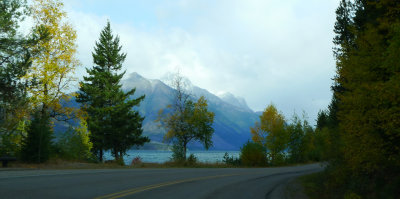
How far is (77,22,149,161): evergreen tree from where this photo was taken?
Answer: 121 ft

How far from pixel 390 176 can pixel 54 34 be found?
2463 centimetres

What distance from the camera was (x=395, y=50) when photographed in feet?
26.6

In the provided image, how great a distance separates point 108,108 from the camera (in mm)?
36562

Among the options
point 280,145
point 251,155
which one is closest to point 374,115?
point 251,155

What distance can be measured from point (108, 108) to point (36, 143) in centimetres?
1443

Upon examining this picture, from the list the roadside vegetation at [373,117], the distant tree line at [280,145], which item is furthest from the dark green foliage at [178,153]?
the roadside vegetation at [373,117]

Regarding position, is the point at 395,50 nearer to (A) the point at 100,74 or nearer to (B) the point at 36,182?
(B) the point at 36,182

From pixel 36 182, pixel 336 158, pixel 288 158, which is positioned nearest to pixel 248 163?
pixel 288 158

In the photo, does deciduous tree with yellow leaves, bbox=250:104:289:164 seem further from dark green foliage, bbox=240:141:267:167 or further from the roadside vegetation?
the roadside vegetation

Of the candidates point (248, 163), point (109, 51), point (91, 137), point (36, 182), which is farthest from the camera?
point (109, 51)

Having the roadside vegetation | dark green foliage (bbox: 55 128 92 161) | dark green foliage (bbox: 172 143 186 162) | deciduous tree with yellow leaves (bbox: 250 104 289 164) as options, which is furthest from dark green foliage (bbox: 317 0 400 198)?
deciduous tree with yellow leaves (bbox: 250 104 289 164)

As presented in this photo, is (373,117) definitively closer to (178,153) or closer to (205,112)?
(178,153)

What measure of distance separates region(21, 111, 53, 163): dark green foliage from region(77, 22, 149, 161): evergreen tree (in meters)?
13.2

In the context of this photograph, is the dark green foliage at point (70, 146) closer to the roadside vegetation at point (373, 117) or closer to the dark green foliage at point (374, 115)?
the roadside vegetation at point (373, 117)
